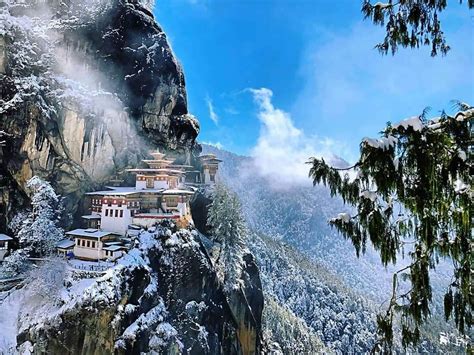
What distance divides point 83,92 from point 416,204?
3072cm

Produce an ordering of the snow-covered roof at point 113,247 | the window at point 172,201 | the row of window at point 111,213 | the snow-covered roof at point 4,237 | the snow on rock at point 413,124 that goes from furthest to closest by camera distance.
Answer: the window at point 172,201, the row of window at point 111,213, the snow-covered roof at point 113,247, the snow-covered roof at point 4,237, the snow on rock at point 413,124

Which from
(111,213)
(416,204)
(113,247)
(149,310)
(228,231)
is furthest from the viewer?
(228,231)

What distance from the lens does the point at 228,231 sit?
115 feet

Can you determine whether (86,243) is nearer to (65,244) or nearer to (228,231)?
(65,244)

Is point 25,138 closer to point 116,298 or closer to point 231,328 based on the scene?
point 116,298

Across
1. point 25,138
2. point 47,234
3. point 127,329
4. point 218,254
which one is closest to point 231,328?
point 218,254

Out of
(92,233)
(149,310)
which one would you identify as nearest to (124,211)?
(92,233)

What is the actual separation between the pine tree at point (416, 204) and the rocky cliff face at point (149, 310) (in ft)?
61.7

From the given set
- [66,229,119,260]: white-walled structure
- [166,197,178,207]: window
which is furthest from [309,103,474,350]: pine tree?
[166,197,178,207]: window

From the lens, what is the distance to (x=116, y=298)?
2075cm

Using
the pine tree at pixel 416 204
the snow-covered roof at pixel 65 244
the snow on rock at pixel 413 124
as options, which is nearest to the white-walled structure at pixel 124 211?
the snow-covered roof at pixel 65 244

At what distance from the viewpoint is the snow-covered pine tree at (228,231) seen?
33.8 meters

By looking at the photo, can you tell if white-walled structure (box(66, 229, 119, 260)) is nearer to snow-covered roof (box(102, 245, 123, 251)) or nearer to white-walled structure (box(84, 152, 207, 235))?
snow-covered roof (box(102, 245, 123, 251))

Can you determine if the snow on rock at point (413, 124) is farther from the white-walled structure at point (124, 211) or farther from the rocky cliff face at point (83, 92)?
the rocky cliff face at point (83, 92)
